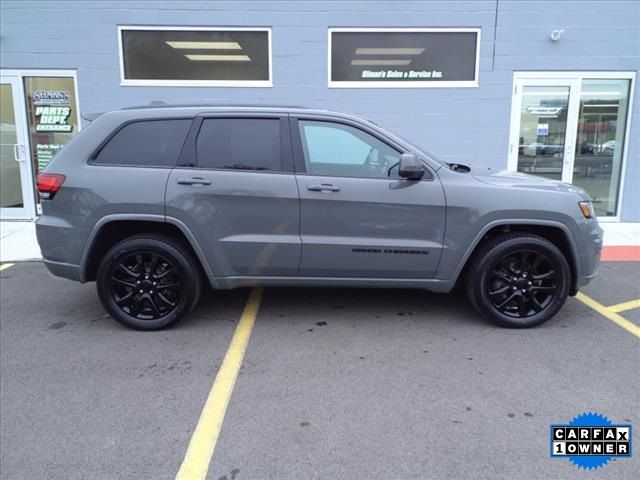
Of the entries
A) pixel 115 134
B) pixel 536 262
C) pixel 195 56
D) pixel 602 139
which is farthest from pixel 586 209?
pixel 195 56

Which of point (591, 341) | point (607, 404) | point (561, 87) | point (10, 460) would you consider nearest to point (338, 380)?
point (607, 404)

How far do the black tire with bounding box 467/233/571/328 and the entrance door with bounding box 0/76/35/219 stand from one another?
8.00 m

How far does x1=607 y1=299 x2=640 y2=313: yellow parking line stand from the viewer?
4.66 m

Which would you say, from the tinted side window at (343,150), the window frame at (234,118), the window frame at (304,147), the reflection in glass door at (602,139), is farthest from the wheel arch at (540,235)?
the reflection in glass door at (602,139)

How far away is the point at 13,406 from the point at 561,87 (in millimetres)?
8794

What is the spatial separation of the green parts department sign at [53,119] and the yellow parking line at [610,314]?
8.40 meters

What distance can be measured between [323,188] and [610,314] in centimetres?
298

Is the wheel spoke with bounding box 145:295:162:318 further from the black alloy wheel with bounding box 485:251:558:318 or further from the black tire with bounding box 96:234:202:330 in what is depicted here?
the black alloy wheel with bounding box 485:251:558:318

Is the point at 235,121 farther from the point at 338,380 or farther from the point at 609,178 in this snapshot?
the point at 609,178

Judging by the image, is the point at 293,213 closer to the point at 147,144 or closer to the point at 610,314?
the point at 147,144

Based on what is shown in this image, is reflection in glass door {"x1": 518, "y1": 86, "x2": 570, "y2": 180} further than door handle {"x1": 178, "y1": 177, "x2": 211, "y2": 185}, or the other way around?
reflection in glass door {"x1": 518, "y1": 86, "x2": 570, "y2": 180}

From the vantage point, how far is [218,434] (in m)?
2.74

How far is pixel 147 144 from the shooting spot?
409 centimetres

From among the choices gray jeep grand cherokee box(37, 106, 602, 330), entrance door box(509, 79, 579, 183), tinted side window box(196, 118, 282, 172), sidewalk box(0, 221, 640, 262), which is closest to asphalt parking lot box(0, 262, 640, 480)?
gray jeep grand cherokee box(37, 106, 602, 330)
